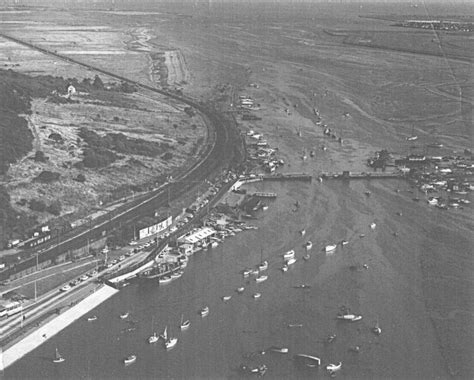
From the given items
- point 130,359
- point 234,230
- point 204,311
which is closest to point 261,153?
point 234,230

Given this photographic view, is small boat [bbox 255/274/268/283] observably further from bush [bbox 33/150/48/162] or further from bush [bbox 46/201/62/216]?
bush [bbox 33/150/48/162]

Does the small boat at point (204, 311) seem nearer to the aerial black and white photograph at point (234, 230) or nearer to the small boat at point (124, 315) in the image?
the aerial black and white photograph at point (234, 230)

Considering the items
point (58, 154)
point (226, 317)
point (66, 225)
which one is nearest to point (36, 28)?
point (58, 154)

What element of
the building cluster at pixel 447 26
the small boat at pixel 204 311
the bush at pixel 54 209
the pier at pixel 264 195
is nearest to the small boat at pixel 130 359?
the small boat at pixel 204 311

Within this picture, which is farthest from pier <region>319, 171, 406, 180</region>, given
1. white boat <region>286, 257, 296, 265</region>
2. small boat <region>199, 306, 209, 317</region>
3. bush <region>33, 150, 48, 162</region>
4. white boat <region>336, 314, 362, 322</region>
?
small boat <region>199, 306, 209, 317</region>

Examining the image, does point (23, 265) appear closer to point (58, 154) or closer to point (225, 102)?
point (58, 154)

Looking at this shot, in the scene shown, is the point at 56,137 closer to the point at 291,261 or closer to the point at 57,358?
the point at 291,261
